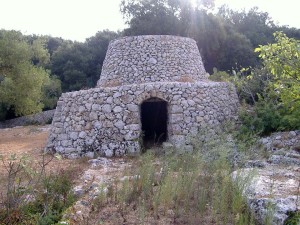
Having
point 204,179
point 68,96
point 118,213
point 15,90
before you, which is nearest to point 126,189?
point 118,213

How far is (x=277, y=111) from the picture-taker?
10.7 meters

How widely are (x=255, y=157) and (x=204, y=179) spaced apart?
8.70 feet

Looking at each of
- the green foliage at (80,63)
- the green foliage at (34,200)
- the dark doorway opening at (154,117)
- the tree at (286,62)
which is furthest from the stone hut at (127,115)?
the green foliage at (80,63)

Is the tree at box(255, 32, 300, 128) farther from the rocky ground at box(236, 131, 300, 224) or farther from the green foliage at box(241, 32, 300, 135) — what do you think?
the rocky ground at box(236, 131, 300, 224)

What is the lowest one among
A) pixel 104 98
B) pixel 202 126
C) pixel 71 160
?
pixel 71 160

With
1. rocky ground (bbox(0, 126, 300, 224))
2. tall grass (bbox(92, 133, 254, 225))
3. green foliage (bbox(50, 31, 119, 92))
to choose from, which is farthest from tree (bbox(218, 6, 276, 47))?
tall grass (bbox(92, 133, 254, 225))

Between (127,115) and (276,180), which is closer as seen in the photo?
(276,180)

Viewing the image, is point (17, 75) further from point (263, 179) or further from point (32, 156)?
point (263, 179)

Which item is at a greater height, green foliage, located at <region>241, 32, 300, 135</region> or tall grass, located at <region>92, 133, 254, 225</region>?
green foliage, located at <region>241, 32, 300, 135</region>

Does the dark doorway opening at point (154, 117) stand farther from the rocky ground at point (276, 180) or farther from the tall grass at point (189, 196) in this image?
the tall grass at point (189, 196)

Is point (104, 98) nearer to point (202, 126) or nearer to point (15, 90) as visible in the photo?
point (202, 126)

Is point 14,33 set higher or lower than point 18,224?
higher

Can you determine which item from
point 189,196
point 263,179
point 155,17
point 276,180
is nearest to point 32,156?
point 189,196

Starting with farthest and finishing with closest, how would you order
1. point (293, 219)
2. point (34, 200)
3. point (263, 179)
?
point (263, 179) < point (34, 200) < point (293, 219)
